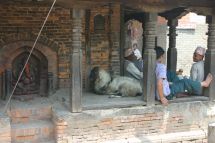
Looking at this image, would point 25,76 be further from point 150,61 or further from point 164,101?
point 164,101

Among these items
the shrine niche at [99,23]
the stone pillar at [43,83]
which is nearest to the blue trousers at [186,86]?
the shrine niche at [99,23]

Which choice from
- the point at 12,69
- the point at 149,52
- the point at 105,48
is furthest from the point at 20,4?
the point at 149,52

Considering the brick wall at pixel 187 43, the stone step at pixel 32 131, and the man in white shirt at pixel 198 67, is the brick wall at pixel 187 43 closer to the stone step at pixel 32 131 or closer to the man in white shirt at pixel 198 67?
the man in white shirt at pixel 198 67

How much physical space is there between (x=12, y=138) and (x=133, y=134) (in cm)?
238

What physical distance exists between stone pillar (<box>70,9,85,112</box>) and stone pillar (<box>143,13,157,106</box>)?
145 centimetres

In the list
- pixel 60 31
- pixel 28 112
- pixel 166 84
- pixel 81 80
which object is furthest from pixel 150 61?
pixel 28 112

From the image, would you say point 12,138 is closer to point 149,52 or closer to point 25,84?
point 25,84

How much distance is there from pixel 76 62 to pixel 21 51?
208 centimetres

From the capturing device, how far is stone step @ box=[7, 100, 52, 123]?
7.16 m

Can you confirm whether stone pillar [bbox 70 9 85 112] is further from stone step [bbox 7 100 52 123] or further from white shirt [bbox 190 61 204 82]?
white shirt [bbox 190 61 204 82]

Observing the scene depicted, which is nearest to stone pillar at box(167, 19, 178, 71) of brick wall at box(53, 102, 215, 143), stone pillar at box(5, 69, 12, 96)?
brick wall at box(53, 102, 215, 143)

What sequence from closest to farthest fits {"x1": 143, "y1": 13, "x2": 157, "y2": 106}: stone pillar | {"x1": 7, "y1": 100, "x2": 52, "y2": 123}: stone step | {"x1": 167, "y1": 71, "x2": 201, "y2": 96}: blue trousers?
{"x1": 7, "y1": 100, "x2": 52, "y2": 123}: stone step < {"x1": 143, "y1": 13, "x2": 157, "y2": 106}: stone pillar < {"x1": 167, "y1": 71, "x2": 201, "y2": 96}: blue trousers

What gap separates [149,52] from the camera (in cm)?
747

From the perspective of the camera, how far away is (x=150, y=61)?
7.48 m
